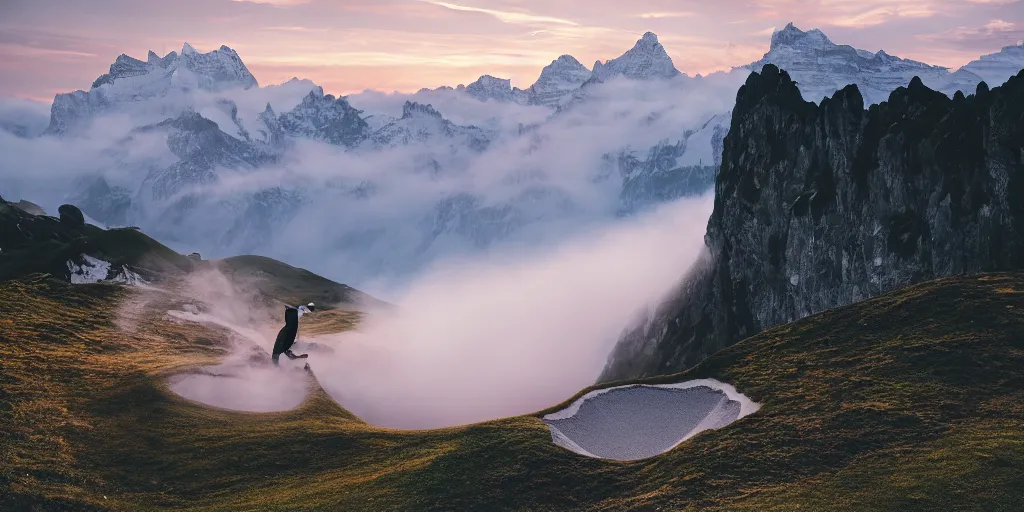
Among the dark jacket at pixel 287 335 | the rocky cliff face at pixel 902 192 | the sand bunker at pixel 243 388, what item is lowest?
the sand bunker at pixel 243 388

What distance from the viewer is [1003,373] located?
2990 inches

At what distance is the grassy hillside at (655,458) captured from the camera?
61.6 meters

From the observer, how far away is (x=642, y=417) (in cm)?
8700

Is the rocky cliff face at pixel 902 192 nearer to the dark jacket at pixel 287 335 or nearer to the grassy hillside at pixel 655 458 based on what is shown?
the grassy hillside at pixel 655 458

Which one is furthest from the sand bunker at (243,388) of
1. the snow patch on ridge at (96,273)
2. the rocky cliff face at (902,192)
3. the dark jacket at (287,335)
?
the rocky cliff face at (902,192)

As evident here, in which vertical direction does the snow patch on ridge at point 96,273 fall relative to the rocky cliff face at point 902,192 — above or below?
below

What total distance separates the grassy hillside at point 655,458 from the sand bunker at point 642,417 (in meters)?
3.00

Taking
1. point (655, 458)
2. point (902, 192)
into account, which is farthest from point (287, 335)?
point (902, 192)

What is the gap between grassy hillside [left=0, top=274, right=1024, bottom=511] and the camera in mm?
61562

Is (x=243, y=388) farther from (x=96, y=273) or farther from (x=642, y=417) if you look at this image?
(x=96, y=273)

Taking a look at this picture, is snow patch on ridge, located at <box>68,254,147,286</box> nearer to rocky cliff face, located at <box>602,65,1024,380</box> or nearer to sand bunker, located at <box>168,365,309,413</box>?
sand bunker, located at <box>168,365,309,413</box>

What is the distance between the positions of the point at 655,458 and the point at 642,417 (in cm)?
1538

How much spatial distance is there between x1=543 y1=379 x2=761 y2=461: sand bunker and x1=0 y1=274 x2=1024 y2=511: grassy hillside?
3004 millimetres

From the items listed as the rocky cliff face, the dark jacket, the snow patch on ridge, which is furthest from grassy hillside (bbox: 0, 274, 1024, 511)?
the snow patch on ridge
